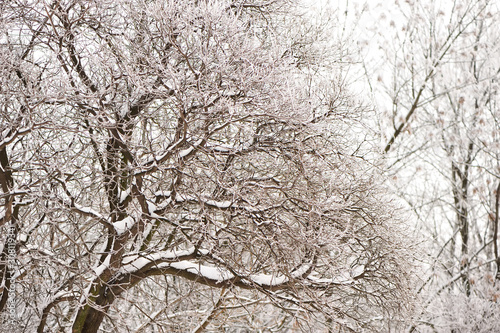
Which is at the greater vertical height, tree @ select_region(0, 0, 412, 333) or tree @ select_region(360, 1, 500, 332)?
tree @ select_region(360, 1, 500, 332)

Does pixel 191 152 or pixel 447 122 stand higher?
pixel 447 122

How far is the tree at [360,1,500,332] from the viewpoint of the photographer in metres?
13.8

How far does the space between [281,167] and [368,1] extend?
8401mm

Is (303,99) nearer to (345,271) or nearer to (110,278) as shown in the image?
(345,271)

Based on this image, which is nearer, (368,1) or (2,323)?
(2,323)

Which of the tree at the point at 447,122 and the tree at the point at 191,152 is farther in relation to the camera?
the tree at the point at 447,122

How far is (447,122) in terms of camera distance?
14727 millimetres

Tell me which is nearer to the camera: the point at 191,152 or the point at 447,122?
the point at 191,152

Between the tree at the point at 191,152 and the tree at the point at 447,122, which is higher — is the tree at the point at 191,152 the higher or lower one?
the lower one

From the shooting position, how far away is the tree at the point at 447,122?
45.2 feet

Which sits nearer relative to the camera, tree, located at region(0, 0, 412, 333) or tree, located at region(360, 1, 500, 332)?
tree, located at region(0, 0, 412, 333)

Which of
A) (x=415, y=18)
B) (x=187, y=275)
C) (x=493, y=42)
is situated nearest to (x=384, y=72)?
(x=415, y=18)

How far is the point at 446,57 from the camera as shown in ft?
46.5

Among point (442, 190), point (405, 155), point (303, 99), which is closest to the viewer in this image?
point (303, 99)
